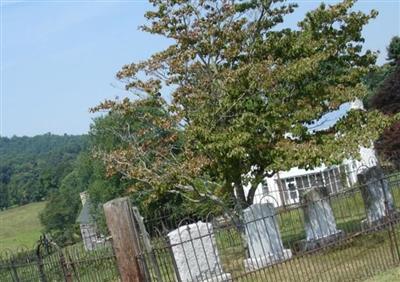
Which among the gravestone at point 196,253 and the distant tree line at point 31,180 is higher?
the distant tree line at point 31,180

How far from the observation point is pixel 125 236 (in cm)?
884

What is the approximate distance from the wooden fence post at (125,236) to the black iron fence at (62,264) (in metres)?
0.89

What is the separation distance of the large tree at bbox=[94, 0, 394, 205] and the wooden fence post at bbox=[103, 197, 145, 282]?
683cm

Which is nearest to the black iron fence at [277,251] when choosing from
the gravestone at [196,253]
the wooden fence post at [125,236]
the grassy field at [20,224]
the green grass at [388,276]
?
the gravestone at [196,253]

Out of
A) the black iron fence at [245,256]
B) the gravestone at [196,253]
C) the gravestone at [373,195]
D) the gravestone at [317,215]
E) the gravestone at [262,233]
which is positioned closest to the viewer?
the black iron fence at [245,256]

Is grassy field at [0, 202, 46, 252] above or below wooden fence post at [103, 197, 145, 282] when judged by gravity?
above

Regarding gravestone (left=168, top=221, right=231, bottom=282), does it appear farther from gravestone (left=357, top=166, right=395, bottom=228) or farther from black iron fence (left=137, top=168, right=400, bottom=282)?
gravestone (left=357, top=166, right=395, bottom=228)

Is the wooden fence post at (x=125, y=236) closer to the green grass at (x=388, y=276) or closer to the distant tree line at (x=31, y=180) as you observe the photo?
the green grass at (x=388, y=276)

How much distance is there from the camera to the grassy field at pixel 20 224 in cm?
8203

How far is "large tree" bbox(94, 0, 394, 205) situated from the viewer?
1612 cm

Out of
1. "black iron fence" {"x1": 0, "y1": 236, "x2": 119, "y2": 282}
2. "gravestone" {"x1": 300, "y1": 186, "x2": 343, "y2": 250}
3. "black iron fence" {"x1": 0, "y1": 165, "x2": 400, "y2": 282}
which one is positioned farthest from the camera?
"gravestone" {"x1": 300, "y1": 186, "x2": 343, "y2": 250}

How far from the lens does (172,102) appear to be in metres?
17.0

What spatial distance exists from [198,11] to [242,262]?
6.81m

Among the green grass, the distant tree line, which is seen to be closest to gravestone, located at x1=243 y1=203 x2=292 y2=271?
the green grass
